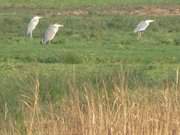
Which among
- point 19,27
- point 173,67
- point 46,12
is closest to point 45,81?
point 173,67

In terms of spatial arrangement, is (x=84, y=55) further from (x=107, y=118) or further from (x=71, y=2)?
(x=71, y=2)

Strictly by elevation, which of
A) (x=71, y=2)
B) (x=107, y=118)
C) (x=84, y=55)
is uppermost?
(x=107, y=118)

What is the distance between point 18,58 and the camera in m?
22.0

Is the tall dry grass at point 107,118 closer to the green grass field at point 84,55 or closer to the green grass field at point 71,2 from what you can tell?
the green grass field at point 84,55

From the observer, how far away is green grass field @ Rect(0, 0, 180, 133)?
12.7 metres

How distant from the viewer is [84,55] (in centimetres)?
2217

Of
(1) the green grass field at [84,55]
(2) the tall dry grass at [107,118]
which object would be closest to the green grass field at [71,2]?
(1) the green grass field at [84,55]

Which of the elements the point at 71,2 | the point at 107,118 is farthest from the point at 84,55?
the point at 71,2

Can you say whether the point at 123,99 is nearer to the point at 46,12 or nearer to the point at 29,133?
the point at 29,133

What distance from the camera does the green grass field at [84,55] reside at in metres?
12.7

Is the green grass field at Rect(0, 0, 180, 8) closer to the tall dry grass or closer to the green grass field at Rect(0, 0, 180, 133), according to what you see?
the green grass field at Rect(0, 0, 180, 133)

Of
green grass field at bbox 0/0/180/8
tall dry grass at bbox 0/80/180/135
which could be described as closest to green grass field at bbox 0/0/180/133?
tall dry grass at bbox 0/80/180/135

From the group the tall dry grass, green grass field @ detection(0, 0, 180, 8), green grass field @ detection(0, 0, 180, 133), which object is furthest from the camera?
green grass field @ detection(0, 0, 180, 8)

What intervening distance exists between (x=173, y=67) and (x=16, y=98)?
7808 millimetres
